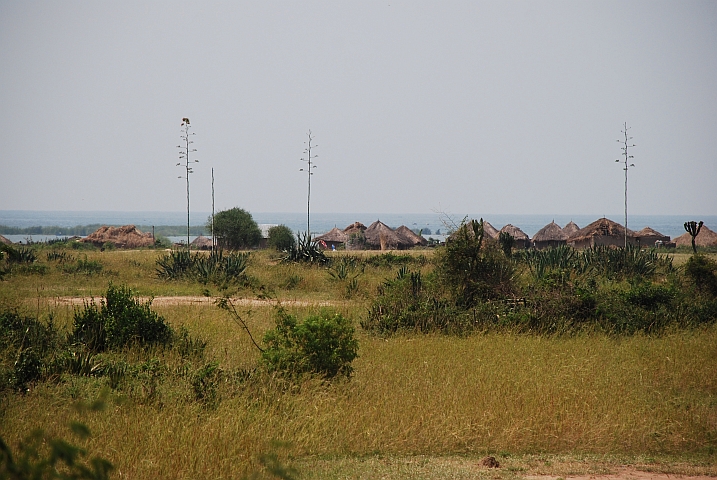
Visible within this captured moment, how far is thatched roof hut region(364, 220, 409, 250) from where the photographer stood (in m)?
54.9

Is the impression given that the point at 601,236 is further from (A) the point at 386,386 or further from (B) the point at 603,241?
(A) the point at 386,386

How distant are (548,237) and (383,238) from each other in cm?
1305

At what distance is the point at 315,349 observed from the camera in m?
8.85

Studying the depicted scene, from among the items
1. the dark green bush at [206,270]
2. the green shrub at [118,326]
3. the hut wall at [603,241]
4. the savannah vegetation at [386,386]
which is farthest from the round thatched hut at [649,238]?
the green shrub at [118,326]

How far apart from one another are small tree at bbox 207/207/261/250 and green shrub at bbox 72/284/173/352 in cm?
4195

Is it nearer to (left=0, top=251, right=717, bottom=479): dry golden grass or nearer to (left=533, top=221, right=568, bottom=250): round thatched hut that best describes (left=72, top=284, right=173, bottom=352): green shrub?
(left=0, top=251, right=717, bottom=479): dry golden grass

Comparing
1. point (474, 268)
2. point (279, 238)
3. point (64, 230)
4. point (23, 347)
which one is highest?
point (474, 268)

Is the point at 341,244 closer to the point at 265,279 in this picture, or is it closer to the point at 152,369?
the point at 265,279

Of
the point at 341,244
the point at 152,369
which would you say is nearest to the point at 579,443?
the point at 152,369

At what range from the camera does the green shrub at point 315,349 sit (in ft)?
28.4

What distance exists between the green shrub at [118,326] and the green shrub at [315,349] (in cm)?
241

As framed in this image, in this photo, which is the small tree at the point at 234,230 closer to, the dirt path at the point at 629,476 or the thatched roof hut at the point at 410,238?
the thatched roof hut at the point at 410,238

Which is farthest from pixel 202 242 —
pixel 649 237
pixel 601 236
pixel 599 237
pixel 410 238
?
pixel 649 237

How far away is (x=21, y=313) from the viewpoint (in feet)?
36.7
